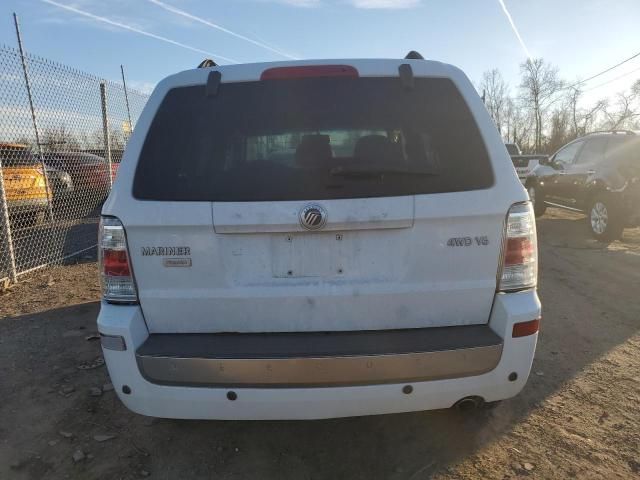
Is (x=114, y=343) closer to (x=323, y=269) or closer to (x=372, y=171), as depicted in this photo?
(x=323, y=269)

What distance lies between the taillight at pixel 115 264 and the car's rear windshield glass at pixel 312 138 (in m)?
0.21

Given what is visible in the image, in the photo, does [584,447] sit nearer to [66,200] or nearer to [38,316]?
[38,316]

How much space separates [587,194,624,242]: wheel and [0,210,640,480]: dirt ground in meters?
4.25

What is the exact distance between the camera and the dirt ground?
2432 mm

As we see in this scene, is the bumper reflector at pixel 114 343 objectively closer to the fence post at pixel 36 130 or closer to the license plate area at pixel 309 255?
the license plate area at pixel 309 255

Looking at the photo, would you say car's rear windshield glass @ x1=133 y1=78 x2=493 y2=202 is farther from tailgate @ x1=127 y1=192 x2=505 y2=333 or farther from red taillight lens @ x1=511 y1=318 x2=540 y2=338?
red taillight lens @ x1=511 y1=318 x2=540 y2=338

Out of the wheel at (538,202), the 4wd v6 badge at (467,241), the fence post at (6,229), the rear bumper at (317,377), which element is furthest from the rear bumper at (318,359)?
the wheel at (538,202)

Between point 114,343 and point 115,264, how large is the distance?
364mm

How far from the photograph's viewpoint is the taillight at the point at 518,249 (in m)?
2.11

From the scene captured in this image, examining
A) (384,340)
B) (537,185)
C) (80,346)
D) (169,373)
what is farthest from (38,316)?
(537,185)

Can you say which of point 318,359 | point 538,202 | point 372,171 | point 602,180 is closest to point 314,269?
point 318,359

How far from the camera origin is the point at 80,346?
13.1ft

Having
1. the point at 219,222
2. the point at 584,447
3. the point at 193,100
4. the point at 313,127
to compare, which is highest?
the point at 193,100

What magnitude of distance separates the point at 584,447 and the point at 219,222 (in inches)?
92.7
